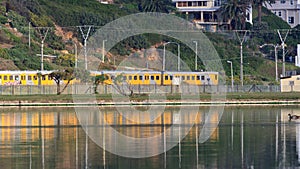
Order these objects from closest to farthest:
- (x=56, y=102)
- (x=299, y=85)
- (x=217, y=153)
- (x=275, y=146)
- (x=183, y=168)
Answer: (x=183, y=168), (x=217, y=153), (x=275, y=146), (x=56, y=102), (x=299, y=85)

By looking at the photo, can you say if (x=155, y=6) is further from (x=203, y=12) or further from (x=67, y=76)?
(x=67, y=76)

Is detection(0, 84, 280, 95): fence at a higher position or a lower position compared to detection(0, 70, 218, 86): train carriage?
lower

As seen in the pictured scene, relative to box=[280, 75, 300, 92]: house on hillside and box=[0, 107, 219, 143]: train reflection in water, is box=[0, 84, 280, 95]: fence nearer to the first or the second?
box=[280, 75, 300, 92]: house on hillside

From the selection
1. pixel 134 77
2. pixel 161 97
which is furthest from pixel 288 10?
pixel 161 97

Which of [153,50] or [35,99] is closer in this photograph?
[35,99]

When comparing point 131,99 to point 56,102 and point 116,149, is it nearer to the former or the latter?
point 56,102

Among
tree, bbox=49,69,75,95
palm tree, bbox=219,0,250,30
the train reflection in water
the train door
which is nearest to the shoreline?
tree, bbox=49,69,75,95

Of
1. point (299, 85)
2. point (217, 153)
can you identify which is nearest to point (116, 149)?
point (217, 153)
